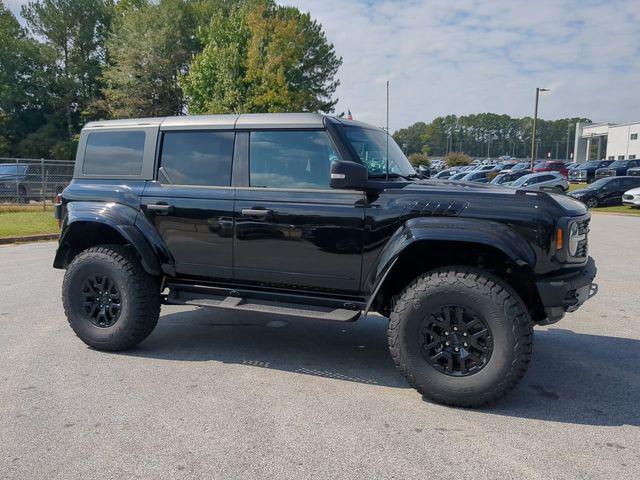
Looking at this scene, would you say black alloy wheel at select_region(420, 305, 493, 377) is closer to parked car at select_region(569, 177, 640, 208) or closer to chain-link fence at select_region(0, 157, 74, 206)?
chain-link fence at select_region(0, 157, 74, 206)

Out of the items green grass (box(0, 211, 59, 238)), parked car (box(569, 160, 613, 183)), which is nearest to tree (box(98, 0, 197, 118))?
green grass (box(0, 211, 59, 238))

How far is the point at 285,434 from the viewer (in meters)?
3.36

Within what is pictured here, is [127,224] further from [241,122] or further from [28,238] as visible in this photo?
[28,238]

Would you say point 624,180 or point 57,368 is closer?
point 57,368

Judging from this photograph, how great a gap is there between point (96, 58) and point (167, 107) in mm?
16537

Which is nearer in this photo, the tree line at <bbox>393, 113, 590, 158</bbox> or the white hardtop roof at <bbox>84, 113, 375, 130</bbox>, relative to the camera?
the white hardtop roof at <bbox>84, 113, 375, 130</bbox>

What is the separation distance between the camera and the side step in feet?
13.5

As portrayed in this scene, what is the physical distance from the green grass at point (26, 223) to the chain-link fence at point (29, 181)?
148cm

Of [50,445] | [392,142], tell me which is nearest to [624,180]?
[392,142]

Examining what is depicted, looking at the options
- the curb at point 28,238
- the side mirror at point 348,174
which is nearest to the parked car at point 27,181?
the curb at point 28,238

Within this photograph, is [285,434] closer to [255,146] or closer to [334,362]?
[334,362]

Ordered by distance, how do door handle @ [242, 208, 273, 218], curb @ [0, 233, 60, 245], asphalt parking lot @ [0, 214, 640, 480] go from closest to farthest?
asphalt parking lot @ [0, 214, 640, 480] < door handle @ [242, 208, 273, 218] < curb @ [0, 233, 60, 245]

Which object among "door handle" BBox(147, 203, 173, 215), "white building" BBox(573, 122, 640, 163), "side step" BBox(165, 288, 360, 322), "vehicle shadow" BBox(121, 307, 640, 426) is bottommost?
"vehicle shadow" BBox(121, 307, 640, 426)

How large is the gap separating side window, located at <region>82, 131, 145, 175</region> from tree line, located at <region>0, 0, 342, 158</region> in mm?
25445
